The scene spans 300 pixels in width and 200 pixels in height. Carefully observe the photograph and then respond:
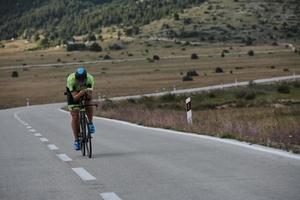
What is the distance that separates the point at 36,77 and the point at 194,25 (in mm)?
80439

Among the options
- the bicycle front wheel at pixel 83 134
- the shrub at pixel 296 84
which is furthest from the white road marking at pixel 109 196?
the shrub at pixel 296 84

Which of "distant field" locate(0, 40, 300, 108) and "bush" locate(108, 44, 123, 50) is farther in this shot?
"bush" locate(108, 44, 123, 50)

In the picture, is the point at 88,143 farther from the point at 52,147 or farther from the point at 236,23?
the point at 236,23

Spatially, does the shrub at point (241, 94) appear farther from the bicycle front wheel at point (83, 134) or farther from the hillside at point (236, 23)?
the hillside at point (236, 23)

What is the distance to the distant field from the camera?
73750mm

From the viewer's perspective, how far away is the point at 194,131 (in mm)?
20156

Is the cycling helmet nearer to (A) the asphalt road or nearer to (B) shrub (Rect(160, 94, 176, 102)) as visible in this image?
(A) the asphalt road

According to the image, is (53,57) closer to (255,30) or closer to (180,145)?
(255,30)

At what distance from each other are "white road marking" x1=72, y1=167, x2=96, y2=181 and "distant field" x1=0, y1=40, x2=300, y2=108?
176ft

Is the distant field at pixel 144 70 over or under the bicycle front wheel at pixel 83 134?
under

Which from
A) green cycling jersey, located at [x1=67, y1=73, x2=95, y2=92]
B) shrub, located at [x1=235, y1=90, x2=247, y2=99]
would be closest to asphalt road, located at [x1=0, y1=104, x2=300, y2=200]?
green cycling jersey, located at [x1=67, y1=73, x2=95, y2=92]

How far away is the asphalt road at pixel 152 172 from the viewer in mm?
9445

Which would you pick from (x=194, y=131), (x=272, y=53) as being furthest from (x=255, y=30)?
(x=194, y=131)

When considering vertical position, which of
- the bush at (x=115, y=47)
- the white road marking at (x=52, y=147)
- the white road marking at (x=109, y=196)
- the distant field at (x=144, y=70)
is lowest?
the distant field at (x=144, y=70)
